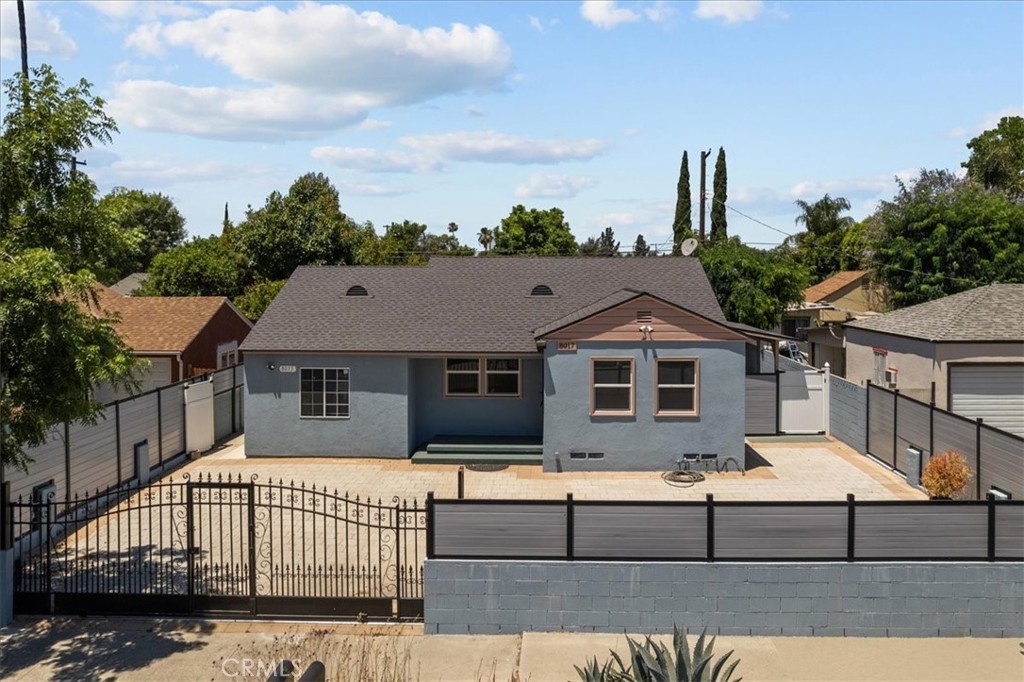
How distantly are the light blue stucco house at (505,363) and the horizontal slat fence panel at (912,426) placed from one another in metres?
3.48

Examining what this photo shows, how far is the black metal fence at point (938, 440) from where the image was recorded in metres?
14.2

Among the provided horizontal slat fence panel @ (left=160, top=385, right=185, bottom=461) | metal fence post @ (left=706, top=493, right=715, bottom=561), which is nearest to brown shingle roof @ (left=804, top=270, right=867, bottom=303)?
horizontal slat fence panel @ (left=160, top=385, right=185, bottom=461)

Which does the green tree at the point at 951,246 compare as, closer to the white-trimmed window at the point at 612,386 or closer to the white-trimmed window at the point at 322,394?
the white-trimmed window at the point at 612,386

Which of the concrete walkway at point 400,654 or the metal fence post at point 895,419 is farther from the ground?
the metal fence post at point 895,419

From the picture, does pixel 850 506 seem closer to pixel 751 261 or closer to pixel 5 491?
pixel 5 491

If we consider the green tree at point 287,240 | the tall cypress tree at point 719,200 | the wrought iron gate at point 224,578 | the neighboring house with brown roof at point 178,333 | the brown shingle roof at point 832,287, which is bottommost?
the wrought iron gate at point 224,578

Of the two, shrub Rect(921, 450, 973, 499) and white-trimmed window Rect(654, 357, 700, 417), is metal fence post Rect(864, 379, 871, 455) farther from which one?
shrub Rect(921, 450, 973, 499)

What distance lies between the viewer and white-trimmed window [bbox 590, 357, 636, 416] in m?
20.2

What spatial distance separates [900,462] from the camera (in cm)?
1925

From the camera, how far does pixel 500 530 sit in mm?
11000

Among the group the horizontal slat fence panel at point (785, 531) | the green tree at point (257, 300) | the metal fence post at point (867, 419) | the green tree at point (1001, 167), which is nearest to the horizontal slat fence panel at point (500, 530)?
the horizontal slat fence panel at point (785, 531)

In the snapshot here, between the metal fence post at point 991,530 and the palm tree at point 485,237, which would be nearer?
the metal fence post at point 991,530

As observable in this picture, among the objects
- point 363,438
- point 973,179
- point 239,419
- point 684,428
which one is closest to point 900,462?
point 684,428

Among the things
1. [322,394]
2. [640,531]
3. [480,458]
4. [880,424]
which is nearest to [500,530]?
[640,531]
